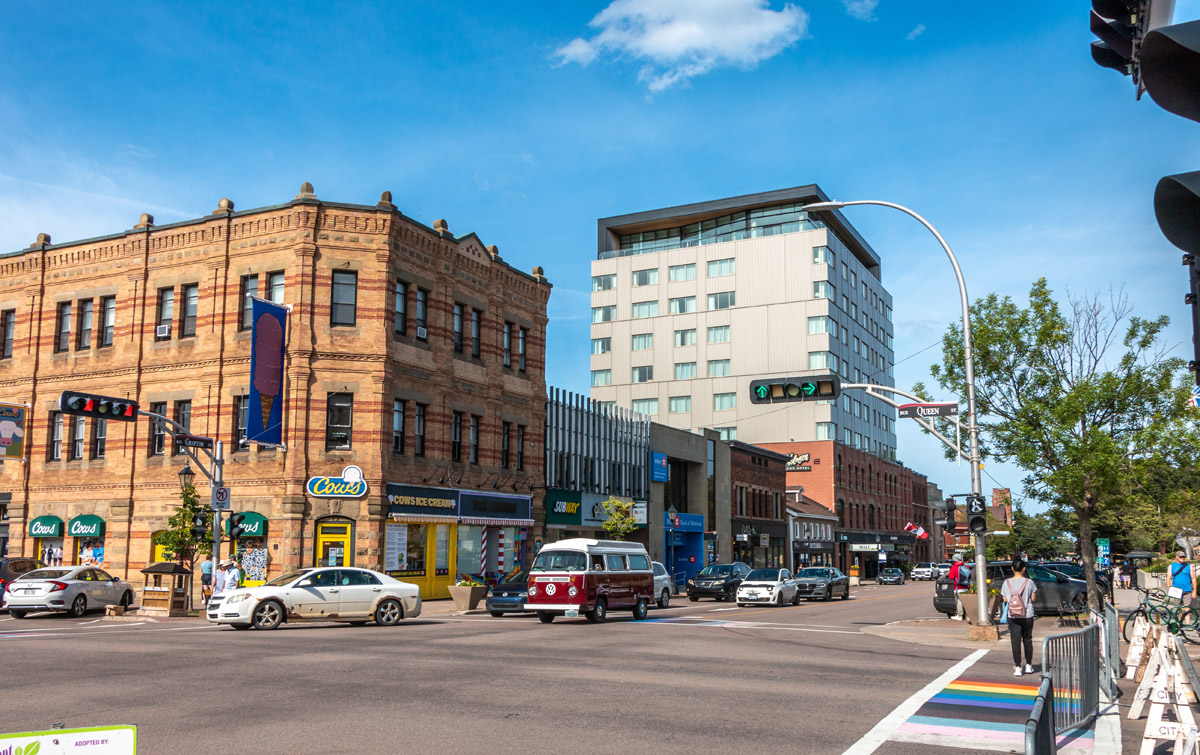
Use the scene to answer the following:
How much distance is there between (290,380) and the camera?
3347 centimetres

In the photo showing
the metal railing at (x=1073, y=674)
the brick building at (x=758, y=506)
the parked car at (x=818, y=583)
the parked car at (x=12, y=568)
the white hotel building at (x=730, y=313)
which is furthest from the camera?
the white hotel building at (x=730, y=313)

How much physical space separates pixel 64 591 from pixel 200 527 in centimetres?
389

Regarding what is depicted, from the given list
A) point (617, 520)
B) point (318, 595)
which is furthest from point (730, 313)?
point (318, 595)

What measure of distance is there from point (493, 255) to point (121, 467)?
646 inches

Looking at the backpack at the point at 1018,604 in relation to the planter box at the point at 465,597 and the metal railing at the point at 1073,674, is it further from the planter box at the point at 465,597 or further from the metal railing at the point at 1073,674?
the planter box at the point at 465,597

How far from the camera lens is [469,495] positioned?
125 feet

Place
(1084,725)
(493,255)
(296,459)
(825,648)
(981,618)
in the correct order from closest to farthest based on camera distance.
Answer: (1084,725), (825,648), (981,618), (296,459), (493,255)

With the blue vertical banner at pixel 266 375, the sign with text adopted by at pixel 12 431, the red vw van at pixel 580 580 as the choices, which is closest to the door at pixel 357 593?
the red vw van at pixel 580 580

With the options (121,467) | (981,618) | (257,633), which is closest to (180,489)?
(121,467)

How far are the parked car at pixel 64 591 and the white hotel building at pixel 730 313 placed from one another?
62.2 m

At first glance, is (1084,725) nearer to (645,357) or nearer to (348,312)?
(348,312)

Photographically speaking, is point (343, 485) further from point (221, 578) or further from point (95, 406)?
point (95, 406)

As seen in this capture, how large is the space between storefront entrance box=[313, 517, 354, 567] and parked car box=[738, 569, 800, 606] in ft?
46.3

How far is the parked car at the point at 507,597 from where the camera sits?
29.1 meters
